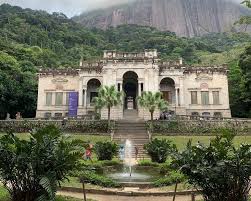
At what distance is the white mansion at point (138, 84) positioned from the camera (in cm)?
4744

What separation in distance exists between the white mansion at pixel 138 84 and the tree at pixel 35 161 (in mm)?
36493

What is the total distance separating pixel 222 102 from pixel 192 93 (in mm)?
4525

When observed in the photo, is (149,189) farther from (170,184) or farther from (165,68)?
(165,68)

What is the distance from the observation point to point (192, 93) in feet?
166

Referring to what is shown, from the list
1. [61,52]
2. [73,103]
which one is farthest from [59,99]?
[61,52]

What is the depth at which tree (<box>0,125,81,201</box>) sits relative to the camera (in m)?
→ 9.25

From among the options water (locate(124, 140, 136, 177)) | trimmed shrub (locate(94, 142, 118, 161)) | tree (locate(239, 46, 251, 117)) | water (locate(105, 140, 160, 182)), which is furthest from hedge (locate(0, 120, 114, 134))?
tree (locate(239, 46, 251, 117))

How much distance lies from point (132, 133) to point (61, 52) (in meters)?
58.5

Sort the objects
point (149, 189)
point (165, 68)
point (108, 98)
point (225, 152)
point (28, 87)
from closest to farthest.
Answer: point (225, 152)
point (149, 189)
point (108, 98)
point (165, 68)
point (28, 87)

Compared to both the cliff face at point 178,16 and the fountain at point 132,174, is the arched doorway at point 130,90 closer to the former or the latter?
the fountain at point 132,174

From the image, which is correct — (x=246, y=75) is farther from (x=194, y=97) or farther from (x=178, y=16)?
(x=178, y=16)

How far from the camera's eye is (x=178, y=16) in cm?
16875

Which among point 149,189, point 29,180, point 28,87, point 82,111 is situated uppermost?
point 28,87

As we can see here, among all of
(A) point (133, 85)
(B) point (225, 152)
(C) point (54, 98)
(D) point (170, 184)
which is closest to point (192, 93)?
(A) point (133, 85)
